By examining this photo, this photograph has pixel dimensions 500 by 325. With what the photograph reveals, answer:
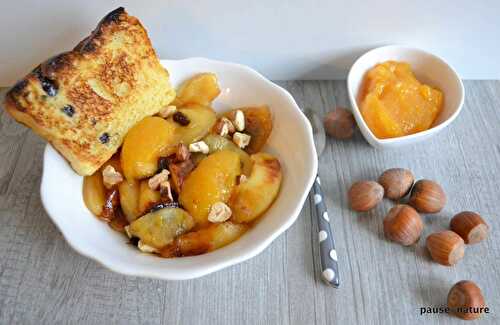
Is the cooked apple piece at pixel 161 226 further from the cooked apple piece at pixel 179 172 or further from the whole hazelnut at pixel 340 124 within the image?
the whole hazelnut at pixel 340 124

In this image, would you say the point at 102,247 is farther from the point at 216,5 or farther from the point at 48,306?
the point at 216,5

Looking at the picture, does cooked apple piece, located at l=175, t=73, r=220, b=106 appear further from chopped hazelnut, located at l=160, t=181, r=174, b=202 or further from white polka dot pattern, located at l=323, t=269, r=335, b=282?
white polka dot pattern, located at l=323, t=269, r=335, b=282

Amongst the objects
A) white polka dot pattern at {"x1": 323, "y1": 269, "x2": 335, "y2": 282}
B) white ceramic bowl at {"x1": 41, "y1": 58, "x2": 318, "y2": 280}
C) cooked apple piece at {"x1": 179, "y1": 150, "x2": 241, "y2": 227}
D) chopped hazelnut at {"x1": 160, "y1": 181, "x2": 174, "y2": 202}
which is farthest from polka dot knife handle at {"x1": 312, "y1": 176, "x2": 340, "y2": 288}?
chopped hazelnut at {"x1": 160, "y1": 181, "x2": 174, "y2": 202}

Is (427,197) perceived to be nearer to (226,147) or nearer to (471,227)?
(471,227)

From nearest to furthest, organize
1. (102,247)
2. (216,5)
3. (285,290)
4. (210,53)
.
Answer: (102,247) < (285,290) < (216,5) < (210,53)

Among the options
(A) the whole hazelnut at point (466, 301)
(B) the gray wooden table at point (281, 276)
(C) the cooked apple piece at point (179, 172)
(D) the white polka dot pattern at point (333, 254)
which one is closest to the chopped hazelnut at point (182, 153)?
(C) the cooked apple piece at point (179, 172)

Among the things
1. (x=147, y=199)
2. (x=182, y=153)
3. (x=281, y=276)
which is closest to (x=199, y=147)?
(x=182, y=153)

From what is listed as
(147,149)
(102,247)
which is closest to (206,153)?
(147,149)
